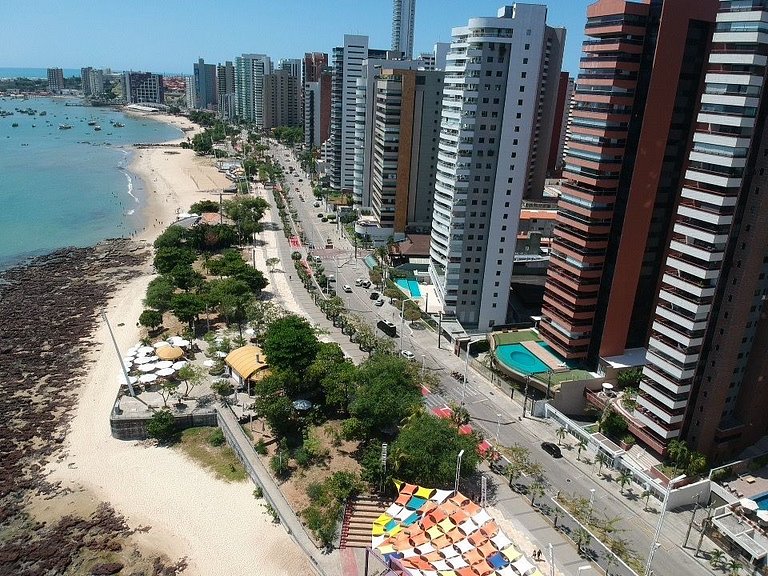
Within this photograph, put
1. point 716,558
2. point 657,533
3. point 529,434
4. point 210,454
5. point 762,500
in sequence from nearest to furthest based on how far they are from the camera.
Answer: point 657,533 < point 716,558 < point 762,500 < point 210,454 < point 529,434

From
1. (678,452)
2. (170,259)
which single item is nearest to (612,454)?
(678,452)

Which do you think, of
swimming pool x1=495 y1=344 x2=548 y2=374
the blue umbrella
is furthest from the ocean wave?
swimming pool x1=495 y1=344 x2=548 y2=374

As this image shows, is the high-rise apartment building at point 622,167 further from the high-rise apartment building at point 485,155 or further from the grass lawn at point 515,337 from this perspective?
the high-rise apartment building at point 485,155

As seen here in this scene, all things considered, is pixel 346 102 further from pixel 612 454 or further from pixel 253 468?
pixel 612 454

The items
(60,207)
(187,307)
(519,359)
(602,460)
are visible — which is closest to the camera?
(602,460)

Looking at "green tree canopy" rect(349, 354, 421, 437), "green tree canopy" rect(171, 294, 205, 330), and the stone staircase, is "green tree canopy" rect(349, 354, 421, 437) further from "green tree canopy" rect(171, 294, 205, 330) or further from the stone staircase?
"green tree canopy" rect(171, 294, 205, 330)

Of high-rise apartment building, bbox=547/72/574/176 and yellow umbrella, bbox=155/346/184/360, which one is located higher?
high-rise apartment building, bbox=547/72/574/176
